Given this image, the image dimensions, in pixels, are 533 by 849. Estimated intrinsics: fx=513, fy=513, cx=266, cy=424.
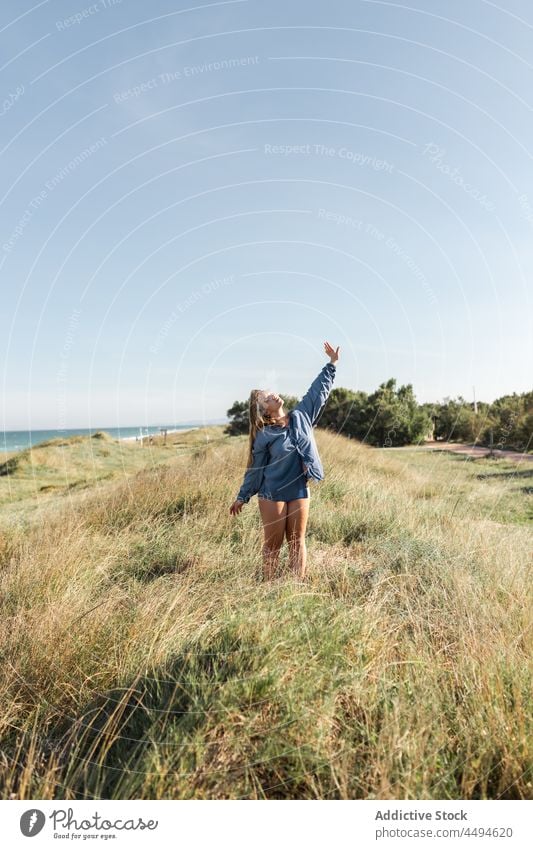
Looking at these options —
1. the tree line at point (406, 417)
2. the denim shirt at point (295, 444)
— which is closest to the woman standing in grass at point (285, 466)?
the denim shirt at point (295, 444)

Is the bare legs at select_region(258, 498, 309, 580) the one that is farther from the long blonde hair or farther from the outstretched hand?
the outstretched hand

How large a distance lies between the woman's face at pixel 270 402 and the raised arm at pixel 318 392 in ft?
0.69

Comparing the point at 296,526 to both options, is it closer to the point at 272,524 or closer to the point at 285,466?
the point at 272,524

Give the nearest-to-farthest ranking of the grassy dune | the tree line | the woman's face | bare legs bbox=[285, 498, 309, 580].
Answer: the grassy dune
bare legs bbox=[285, 498, 309, 580]
the woman's face
the tree line

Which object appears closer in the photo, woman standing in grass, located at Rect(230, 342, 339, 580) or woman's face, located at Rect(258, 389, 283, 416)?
woman standing in grass, located at Rect(230, 342, 339, 580)

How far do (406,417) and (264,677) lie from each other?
2940cm

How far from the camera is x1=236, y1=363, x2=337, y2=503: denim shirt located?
5250 millimetres

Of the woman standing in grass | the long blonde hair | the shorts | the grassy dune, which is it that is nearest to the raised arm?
the woman standing in grass

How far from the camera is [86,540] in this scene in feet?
21.0

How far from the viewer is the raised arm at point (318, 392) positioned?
17.7 feet

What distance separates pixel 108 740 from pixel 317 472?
3046 millimetres

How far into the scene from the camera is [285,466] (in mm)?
5262

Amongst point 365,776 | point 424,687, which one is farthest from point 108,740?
point 424,687
